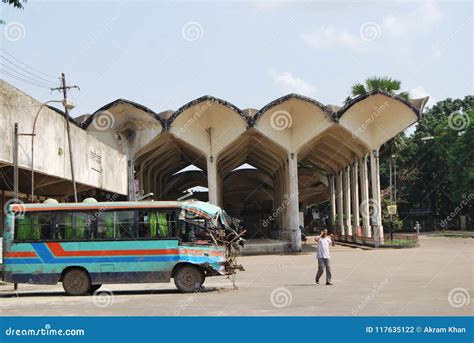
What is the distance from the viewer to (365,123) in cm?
3688

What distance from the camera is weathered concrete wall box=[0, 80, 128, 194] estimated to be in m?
18.5

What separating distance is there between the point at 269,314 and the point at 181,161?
41.7 meters

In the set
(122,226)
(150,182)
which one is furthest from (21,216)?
(150,182)

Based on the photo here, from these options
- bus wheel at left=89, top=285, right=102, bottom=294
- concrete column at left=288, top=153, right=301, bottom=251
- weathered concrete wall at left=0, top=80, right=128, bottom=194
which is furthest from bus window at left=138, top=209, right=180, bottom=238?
concrete column at left=288, top=153, right=301, bottom=251

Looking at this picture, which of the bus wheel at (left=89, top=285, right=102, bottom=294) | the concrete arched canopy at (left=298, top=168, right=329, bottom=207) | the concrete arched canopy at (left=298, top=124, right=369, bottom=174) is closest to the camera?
the bus wheel at (left=89, top=285, right=102, bottom=294)

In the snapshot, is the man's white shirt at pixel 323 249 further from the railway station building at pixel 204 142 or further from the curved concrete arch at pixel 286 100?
the curved concrete arch at pixel 286 100

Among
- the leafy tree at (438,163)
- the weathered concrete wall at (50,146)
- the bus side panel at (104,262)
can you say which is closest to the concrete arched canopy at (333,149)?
the weathered concrete wall at (50,146)

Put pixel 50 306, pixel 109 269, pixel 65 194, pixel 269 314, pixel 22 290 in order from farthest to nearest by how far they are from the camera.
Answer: pixel 65 194 → pixel 22 290 → pixel 109 269 → pixel 50 306 → pixel 269 314

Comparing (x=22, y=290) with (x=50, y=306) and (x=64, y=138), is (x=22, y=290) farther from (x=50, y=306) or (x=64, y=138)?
(x=64, y=138)

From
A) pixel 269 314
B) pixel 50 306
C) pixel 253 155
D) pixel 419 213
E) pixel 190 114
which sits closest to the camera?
pixel 269 314
